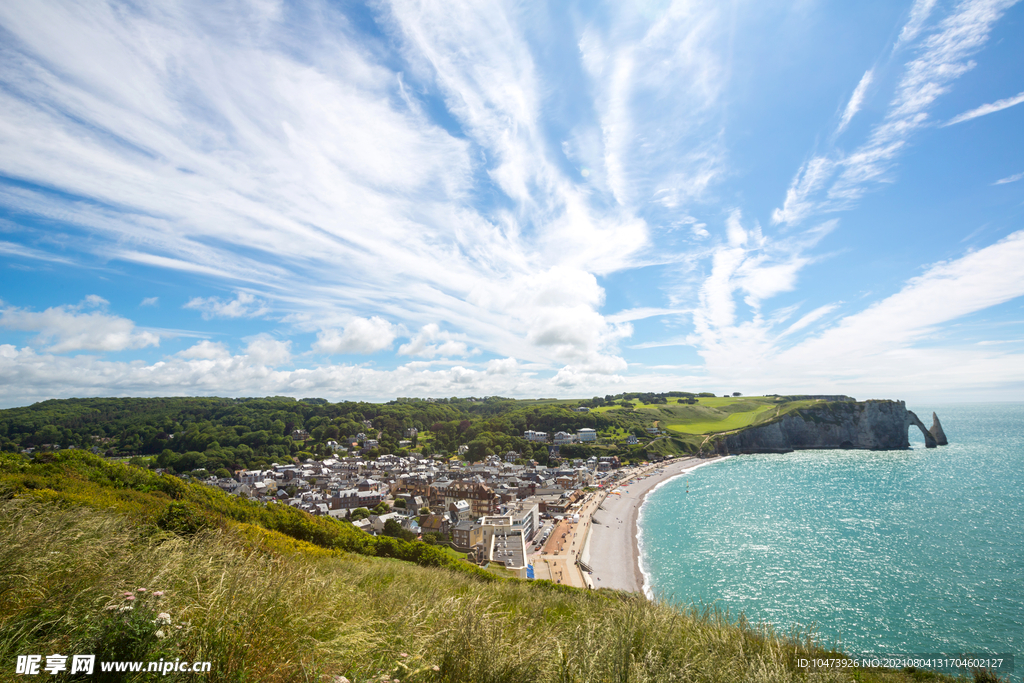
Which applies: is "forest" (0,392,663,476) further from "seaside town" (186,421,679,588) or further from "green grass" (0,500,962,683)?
"green grass" (0,500,962,683)

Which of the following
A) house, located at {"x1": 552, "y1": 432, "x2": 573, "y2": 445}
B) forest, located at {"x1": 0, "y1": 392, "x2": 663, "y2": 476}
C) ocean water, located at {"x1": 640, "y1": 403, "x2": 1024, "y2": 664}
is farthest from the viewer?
house, located at {"x1": 552, "y1": 432, "x2": 573, "y2": 445}

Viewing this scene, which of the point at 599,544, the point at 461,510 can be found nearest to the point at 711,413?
the point at 599,544

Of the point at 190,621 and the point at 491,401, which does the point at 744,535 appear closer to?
the point at 190,621

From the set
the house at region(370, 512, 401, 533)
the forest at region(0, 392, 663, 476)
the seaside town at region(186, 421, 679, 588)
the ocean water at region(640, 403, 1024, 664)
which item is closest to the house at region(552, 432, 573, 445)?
the forest at region(0, 392, 663, 476)

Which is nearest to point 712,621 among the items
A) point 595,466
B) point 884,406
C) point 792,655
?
point 792,655

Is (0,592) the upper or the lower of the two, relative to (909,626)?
upper

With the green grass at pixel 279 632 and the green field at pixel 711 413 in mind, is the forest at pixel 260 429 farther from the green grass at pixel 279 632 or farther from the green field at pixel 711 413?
the green grass at pixel 279 632
